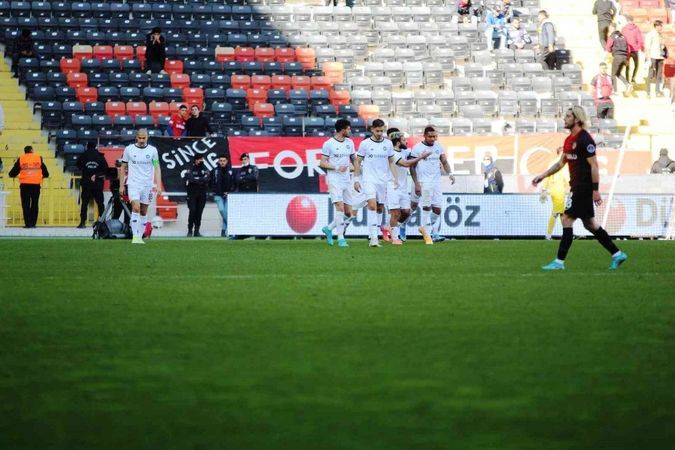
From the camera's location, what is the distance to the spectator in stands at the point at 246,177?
94.5ft

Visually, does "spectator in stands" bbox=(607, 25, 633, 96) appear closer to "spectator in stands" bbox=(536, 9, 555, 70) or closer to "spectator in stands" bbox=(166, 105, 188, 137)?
"spectator in stands" bbox=(536, 9, 555, 70)

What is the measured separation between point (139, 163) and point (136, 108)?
10.9m

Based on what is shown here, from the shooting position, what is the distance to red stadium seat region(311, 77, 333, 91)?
118 ft

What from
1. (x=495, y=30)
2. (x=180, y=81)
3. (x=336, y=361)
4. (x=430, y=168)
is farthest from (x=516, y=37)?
(x=336, y=361)

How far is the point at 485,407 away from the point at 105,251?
48.6 ft

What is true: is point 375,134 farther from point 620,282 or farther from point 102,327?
point 102,327

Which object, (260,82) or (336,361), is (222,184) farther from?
(336,361)

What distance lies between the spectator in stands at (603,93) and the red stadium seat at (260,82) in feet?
30.9

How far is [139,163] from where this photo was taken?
23.0m

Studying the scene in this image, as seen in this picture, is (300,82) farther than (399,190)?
Yes

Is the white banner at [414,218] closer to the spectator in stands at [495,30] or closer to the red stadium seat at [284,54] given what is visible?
the red stadium seat at [284,54]

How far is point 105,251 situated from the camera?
775 inches

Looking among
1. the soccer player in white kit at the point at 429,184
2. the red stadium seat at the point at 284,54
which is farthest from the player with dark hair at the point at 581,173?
the red stadium seat at the point at 284,54

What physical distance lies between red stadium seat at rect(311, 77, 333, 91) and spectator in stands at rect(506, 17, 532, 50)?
6560 millimetres
